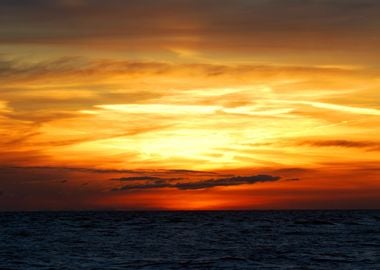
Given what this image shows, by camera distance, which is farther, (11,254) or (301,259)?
(11,254)

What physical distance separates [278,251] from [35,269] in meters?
16.3

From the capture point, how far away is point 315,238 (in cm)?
5928

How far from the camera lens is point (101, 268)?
119 ft

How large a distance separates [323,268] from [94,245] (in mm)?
20523

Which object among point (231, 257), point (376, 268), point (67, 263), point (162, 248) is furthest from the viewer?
point (162, 248)

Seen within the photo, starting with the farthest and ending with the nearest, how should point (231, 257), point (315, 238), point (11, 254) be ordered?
point (315, 238) < point (11, 254) < point (231, 257)

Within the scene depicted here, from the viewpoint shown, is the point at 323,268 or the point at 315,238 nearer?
the point at 323,268

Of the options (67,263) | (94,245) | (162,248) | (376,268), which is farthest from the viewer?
(94,245)

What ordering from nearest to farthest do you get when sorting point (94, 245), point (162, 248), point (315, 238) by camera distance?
point (162, 248), point (94, 245), point (315, 238)

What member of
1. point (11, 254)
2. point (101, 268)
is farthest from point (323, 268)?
point (11, 254)

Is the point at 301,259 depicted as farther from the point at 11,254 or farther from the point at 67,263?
the point at 11,254

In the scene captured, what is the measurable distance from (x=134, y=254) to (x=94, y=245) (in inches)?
324

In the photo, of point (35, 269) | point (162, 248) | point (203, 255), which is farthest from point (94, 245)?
point (35, 269)

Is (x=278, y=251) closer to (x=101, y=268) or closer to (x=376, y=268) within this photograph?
(x=376, y=268)
